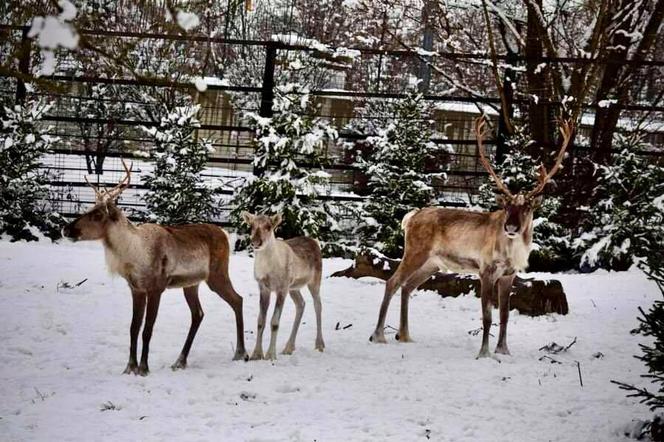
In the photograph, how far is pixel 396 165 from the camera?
35.4 ft

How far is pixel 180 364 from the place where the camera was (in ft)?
19.9

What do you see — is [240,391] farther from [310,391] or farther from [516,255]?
[516,255]

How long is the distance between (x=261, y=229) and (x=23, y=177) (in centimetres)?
524

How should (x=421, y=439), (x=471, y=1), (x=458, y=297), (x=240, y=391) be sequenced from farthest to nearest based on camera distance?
(x=471, y=1) → (x=458, y=297) → (x=240, y=391) → (x=421, y=439)

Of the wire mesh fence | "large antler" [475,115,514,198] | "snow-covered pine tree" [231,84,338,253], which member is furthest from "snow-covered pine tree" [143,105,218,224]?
"large antler" [475,115,514,198]

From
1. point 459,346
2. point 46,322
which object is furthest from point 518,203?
point 46,322

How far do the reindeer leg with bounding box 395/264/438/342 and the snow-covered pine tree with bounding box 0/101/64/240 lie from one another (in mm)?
5043

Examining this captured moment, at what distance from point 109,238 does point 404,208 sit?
16.5 feet

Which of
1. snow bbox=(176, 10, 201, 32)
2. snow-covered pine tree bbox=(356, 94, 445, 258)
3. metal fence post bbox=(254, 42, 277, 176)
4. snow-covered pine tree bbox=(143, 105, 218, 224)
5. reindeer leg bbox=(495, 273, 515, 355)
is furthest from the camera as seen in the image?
metal fence post bbox=(254, 42, 277, 176)

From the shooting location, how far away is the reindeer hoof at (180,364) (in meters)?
6.04

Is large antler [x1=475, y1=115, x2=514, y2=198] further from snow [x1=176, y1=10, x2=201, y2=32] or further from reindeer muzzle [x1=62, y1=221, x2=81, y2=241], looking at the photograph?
snow [x1=176, y1=10, x2=201, y2=32]

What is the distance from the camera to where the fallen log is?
26.2 ft

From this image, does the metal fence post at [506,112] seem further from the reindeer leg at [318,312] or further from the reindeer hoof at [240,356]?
the reindeer hoof at [240,356]

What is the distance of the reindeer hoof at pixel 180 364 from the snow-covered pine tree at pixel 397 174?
4.60m
